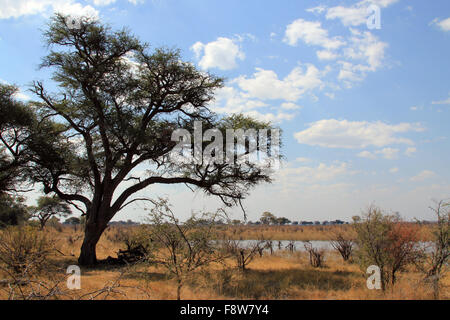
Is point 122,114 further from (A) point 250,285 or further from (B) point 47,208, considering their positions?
(B) point 47,208

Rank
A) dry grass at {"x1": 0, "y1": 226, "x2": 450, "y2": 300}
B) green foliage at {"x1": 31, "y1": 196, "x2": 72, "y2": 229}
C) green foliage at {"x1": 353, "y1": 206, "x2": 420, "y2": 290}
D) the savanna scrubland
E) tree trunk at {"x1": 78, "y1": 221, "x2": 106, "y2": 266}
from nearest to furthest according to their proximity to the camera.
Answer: the savanna scrubland → dry grass at {"x1": 0, "y1": 226, "x2": 450, "y2": 300} → green foliage at {"x1": 353, "y1": 206, "x2": 420, "y2": 290} → tree trunk at {"x1": 78, "y1": 221, "x2": 106, "y2": 266} → green foliage at {"x1": 31, "y1": 196, "x2": 72, "y2": 229}

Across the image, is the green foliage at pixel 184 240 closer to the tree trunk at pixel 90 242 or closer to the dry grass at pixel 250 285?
the dry grass at pixel 250 285

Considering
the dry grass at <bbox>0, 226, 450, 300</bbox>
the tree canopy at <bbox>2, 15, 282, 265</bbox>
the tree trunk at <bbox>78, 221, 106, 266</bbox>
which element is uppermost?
the tree canopy at <bbox>2, 15, 282, 265</bbox>

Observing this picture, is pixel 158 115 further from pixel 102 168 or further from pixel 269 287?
pixel 269 287

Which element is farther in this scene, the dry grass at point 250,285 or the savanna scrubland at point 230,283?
the dry grass at point 250,285

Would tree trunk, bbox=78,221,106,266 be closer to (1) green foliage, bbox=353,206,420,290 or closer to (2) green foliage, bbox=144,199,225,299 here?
(2) green foliage, bbox=144,199,225,299

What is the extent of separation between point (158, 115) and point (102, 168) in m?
3.94

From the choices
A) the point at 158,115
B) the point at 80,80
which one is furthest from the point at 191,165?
the point at 80,80

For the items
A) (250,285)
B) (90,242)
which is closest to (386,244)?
(250,285)

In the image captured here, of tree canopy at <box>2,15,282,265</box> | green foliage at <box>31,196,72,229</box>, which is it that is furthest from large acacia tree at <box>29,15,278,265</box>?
green foliage at <box>31,196,72,229</box>

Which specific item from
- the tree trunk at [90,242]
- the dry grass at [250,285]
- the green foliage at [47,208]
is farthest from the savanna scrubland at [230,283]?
the green foliage at [47,208]

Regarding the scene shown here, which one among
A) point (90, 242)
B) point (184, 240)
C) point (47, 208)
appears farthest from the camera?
point (47, 208)
